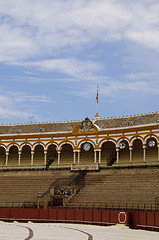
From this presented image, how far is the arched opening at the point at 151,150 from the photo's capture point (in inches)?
1870

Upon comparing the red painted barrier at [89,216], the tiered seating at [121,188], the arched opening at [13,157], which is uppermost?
the arched opening at [13,157]

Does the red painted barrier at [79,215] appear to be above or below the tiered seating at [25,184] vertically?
below

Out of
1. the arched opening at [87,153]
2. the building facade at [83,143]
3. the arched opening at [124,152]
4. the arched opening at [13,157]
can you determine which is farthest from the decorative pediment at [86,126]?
the arched opening at [13,157]

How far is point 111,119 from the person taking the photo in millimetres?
54375

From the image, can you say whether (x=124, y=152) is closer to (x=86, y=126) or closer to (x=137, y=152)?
(x=137, y=152)

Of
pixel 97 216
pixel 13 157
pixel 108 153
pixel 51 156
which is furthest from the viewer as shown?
pixel 13 157

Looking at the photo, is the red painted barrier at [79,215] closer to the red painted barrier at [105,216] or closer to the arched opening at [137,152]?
the red painted barrier at [105,216]

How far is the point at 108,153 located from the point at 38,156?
10566 millimetres

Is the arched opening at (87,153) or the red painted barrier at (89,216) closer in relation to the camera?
the red painted barrier at (89,216)

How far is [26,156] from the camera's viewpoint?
55719 mm

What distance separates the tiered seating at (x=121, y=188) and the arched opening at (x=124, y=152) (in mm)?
5107

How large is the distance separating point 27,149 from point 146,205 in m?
26.7

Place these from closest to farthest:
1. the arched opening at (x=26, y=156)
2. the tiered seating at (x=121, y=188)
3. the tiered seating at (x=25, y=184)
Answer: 1. the tiered seating at (x=121, y=188)
2. the tiered seating at (x=25, y=184)
3. the arched opening at (x=26, y=156)

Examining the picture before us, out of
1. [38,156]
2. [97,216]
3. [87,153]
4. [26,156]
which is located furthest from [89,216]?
[26,156]
